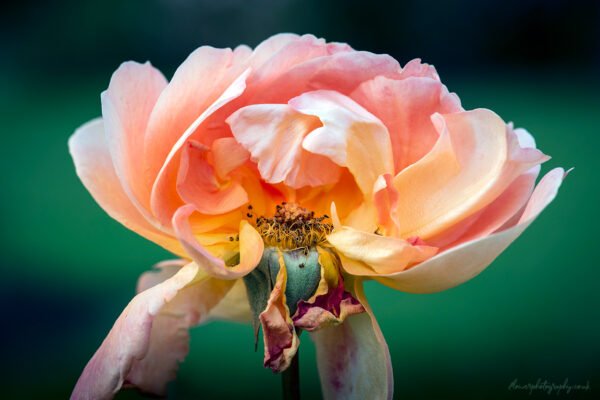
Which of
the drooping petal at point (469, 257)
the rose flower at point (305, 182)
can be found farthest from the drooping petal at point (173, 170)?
the drooping petal at point (469, 257)

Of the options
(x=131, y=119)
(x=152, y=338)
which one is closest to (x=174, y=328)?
(x=152, y=338)

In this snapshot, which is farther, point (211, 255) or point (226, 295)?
point (226, 295)

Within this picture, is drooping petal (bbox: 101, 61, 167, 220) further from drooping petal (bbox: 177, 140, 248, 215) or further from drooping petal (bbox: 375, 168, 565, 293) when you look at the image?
drooping petal (bbox: 375, 168, 565, 293)

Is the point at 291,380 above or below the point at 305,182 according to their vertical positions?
below

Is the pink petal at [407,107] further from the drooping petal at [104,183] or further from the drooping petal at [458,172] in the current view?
the drooping petal at [104,183]

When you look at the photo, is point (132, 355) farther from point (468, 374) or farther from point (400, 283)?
point (468, 374)

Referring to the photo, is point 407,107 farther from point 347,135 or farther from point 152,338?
point 152,338
